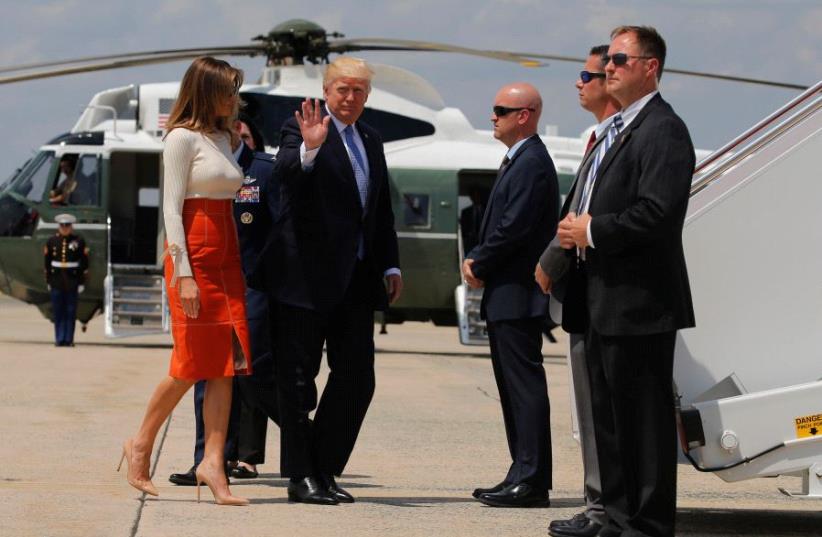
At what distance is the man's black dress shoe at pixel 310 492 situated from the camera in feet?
Result: 20.2

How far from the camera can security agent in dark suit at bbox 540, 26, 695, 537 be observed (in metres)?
4.87

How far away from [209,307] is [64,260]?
494 inches

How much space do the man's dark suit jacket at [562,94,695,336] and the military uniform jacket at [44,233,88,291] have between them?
1388 cm

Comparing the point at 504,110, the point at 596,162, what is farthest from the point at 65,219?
the point at 596,162

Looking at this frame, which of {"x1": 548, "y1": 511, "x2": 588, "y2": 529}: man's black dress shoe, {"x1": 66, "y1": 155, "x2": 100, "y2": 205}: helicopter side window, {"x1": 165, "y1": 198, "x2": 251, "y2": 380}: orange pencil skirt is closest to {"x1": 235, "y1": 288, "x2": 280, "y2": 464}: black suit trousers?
{"x1": 165, "y1": 198, "x2": 251, "y2": 380}: orange pencil skirt

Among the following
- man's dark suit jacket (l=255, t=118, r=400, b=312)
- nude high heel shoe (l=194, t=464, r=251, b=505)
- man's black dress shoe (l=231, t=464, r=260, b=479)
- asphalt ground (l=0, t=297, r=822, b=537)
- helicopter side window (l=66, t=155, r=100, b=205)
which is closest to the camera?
asphalt ground (l=0, t=297, r=822, b=537)

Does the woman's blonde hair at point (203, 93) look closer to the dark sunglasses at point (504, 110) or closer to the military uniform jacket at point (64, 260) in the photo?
the dark sunglasses at point (504, 110)

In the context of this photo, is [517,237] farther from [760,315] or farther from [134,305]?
[134,305]

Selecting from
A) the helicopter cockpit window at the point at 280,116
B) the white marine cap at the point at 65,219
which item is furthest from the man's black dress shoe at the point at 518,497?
the white marine cap at the point at 65,219

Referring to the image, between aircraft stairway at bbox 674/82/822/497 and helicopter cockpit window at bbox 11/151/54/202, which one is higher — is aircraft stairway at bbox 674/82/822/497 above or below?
below

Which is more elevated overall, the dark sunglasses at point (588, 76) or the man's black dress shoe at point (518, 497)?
the dark sunglasses at point (588, 76)

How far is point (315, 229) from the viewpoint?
6.16 metres

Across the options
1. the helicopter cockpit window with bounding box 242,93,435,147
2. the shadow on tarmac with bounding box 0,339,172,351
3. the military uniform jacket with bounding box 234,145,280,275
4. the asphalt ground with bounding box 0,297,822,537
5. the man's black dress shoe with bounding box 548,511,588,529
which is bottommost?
the shadow on tarmac with bounding box 0,339,172,351

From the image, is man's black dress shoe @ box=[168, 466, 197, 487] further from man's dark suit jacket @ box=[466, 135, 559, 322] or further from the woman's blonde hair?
the woman's blonde hair
